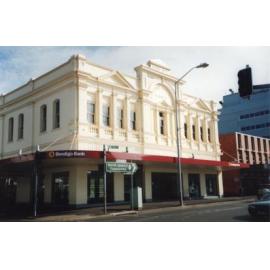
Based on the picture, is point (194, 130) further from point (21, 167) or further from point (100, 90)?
Result: point (21, 167)

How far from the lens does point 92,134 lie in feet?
79.6

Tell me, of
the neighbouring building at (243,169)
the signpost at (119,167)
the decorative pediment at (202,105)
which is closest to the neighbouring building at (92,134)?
the signpost at (119,167)

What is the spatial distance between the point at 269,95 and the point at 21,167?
4706cm

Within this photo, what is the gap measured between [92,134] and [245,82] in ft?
50.3

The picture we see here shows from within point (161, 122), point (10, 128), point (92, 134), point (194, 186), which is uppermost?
point (161, 122)

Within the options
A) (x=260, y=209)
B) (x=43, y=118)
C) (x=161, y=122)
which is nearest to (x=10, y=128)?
(x=43, y=118)

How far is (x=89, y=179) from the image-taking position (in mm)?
24000

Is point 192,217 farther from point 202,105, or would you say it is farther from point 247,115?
point 247,115

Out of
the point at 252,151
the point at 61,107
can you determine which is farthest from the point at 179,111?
the point at 252,151

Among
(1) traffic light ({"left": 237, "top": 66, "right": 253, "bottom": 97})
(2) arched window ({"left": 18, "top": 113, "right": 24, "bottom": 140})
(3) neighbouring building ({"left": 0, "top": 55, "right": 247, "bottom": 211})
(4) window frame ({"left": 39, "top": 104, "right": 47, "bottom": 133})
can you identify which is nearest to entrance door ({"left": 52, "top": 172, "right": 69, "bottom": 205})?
(3) neighbouring building ({"left": 0, "top": 55, "right": 247, "bottom": 211})

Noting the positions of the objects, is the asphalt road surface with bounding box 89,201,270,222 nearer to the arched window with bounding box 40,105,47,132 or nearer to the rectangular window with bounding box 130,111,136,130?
the rectangular window with bounding box 130,111,136,130

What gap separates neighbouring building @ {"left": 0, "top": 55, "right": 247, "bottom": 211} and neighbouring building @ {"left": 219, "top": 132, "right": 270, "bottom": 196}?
10.3m

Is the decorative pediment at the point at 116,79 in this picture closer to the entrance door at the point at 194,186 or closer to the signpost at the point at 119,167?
the signpost at the point at 119,167

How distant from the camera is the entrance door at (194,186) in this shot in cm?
3272
